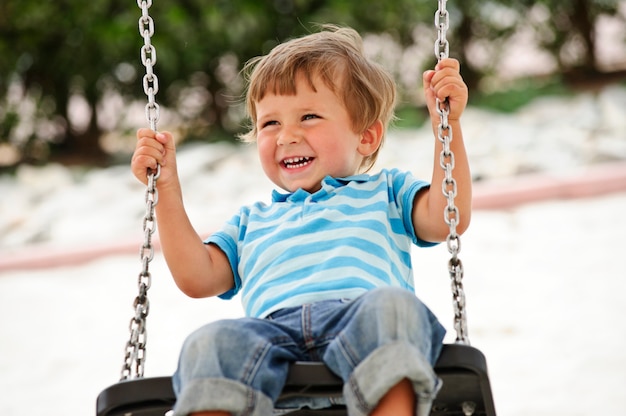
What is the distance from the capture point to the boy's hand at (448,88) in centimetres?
211

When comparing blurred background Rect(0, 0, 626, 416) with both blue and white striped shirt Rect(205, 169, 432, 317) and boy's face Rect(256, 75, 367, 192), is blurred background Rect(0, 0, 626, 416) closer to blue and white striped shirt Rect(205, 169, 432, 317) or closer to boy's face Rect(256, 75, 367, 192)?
blue and white striped shirt Rect(205, 169, 432, 317)

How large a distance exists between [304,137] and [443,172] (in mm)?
362

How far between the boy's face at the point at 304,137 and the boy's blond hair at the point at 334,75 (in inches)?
0.8

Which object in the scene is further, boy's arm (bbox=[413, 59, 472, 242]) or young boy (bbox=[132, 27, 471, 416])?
boy's arm (bbox=[413, 59, 472, 242])

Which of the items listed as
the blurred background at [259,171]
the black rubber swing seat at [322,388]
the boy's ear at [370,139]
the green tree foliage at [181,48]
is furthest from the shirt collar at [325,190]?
the green tree foliage at [181,48]

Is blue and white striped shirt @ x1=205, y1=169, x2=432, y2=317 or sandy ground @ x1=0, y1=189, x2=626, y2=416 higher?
sandy ground @ x1=0, y1=189, x2=626, y2=416

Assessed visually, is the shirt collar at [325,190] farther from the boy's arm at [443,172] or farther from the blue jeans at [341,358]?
the blue jeans at [341,358]

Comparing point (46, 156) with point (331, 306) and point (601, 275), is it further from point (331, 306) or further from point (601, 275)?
point (331, 306)

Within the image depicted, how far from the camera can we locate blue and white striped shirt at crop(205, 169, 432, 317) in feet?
6.67

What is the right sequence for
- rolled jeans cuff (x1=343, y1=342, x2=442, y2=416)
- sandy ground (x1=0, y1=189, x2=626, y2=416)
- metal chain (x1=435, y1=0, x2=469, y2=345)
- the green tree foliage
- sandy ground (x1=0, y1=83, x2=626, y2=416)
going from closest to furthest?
rolled jeans cuff (x1=343, y1=342, x2=442, y2=416) → metal chain (x1=435, y1=0, x2=469, y2=345) → sandy ground (x1=0, y1=189, x2=626, y2=416) → sandy ground (x1=0, y1=83, x2=626, y2=416) → the green tree foliage

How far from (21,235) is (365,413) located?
4930 millimetres

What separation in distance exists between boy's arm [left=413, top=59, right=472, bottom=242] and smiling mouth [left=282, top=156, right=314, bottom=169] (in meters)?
0.29

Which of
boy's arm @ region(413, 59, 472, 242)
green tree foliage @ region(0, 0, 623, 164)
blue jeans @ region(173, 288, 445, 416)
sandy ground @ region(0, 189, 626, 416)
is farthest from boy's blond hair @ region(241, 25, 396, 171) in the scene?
green tree foliage @ region(0, 0, 623, 164)

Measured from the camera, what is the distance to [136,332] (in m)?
2.07
